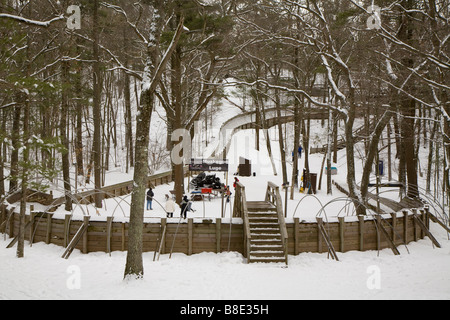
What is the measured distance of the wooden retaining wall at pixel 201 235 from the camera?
12523 mm

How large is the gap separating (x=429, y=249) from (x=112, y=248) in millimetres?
12006

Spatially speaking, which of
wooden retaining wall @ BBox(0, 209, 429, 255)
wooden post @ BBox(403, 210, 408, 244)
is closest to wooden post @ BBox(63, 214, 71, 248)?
wooden retaining wall @ BBox(0, 209, 429, 255)

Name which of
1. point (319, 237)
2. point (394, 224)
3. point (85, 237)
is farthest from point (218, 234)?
point (394, 224)

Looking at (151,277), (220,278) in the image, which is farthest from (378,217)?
(151,277)

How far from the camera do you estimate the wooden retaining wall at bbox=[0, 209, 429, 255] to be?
12.5 m

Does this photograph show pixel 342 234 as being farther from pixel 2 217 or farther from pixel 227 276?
pixel 2 217

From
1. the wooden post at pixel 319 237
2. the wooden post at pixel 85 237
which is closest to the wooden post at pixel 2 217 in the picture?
the wooden post at pixel 85 237

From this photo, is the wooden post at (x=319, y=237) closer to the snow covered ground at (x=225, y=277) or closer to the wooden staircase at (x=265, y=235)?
the snow covered ground at (x=225, y=277)

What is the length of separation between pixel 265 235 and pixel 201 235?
2277 mm

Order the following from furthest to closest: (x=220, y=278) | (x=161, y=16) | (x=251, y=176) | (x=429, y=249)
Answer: (x=251, y=176) < (x=429, y=249) < (x=220, y=278) < (x=161, y=16)

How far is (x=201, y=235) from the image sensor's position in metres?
12.6

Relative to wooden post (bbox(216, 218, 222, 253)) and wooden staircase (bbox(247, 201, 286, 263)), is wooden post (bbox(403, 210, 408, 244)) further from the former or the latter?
wooden post (bbox(216, 218, 222, 253))
